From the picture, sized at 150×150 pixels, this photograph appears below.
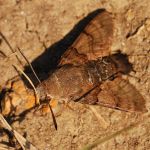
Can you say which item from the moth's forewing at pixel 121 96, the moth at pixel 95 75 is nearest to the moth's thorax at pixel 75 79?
the moth at pixel 95 75

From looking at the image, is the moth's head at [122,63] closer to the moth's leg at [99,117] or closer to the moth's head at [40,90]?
the moth's leg at [99,117]

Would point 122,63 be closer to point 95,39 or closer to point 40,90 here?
point 95,39

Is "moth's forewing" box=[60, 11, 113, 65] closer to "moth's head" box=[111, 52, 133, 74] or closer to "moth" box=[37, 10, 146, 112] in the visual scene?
"moth" box=[37, 10, 146, 112]

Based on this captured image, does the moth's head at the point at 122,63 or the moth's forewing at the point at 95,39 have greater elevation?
the moth's forewing at the point at 95,39

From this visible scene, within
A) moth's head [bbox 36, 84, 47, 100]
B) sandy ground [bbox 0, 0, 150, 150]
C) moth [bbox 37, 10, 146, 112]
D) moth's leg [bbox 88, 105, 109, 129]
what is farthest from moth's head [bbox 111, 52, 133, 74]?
moth's head [bbox 36, 84, 47, 100]

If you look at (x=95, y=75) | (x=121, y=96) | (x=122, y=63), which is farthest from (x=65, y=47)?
(x=121, y=96)

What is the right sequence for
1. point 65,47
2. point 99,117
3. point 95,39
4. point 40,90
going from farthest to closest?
point 65,47 → point 95,39 → point 99,117 → point 40,90
